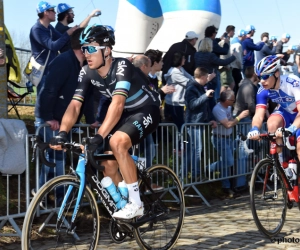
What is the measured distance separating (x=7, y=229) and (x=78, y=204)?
2.23 meters

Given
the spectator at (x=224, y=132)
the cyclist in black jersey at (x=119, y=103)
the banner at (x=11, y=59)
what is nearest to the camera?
the cyclist in black jersey at (x=119, y=103)

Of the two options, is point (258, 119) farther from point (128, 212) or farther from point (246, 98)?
point (246, 98)

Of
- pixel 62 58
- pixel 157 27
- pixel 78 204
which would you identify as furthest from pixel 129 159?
pixel 157 27

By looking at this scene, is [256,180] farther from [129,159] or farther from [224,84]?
[224,84]

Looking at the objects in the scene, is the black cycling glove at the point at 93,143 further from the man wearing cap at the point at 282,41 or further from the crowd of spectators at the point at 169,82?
the man wearing cap at the point at 282,41

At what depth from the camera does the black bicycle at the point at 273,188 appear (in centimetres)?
642

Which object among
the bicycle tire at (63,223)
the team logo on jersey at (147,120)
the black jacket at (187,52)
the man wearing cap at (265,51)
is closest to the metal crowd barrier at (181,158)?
the black jacket at (187,52)

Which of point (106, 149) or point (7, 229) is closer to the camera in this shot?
point (106, 149)

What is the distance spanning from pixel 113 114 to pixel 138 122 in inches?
15.7

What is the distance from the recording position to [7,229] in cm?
655

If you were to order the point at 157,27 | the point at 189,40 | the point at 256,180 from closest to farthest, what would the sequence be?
the point at 256,180, the point at 189,40, the point at 157,27

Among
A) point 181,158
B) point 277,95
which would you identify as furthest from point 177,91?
point 277,95

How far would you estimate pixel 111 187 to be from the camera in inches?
203

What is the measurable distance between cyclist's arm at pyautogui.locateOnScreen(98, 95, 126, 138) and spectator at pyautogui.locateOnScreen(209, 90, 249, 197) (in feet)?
15.6
